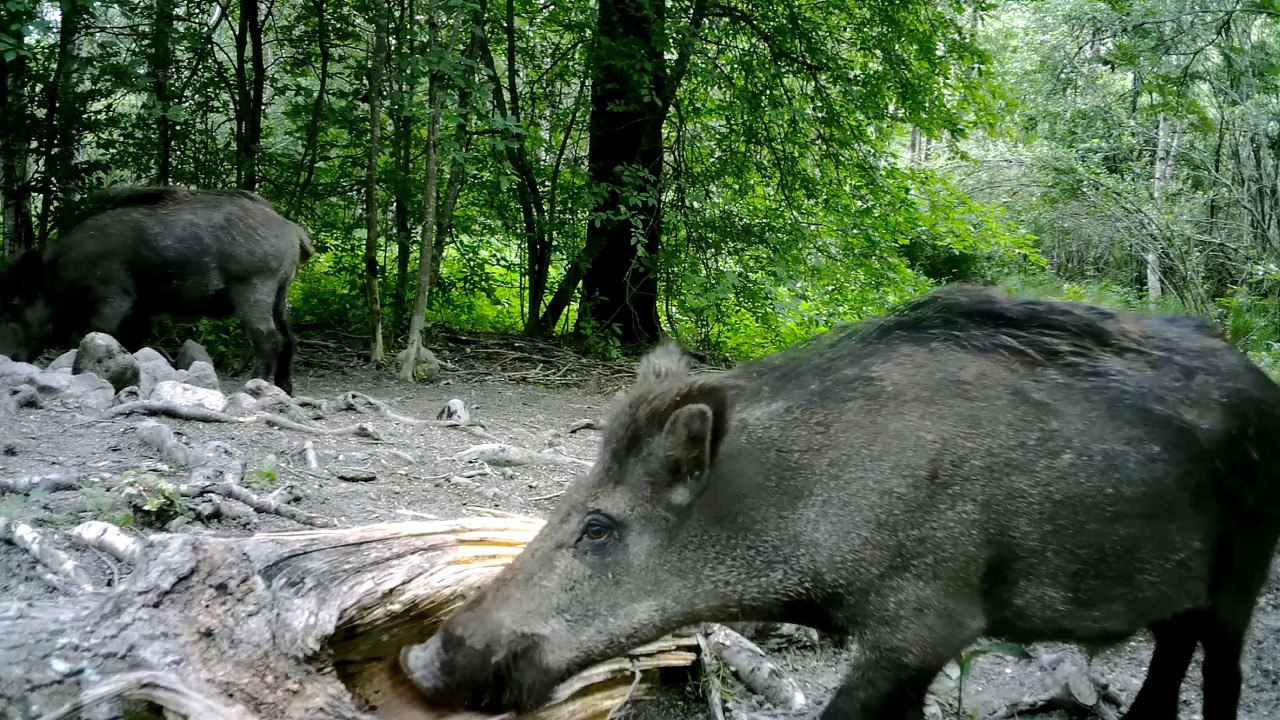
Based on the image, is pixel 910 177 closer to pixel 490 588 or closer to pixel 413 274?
pixel 413 274

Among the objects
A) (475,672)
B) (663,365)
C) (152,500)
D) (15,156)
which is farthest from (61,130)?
(475,672)

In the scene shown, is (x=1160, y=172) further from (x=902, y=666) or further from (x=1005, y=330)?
(x=902, y=666)

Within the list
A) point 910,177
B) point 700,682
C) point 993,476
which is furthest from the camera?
point 910,177

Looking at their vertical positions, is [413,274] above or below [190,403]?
above

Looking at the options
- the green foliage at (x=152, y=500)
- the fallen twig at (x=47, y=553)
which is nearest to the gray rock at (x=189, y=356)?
the green foliage at (x=152, y=500)

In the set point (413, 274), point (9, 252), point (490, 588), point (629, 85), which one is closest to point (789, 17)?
point (629, 85)

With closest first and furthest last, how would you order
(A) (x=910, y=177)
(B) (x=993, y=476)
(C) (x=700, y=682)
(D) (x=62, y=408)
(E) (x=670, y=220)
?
(B) (x=993, y=476), (C) (x=700, y=682), (D) (x=62, y=408), (E) (x=670, y=220), (A) (x=910, y=177)

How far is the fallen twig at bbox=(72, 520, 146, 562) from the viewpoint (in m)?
2.87

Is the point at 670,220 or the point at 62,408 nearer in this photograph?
the point at 62,408

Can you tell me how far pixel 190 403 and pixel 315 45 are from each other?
17.5ft

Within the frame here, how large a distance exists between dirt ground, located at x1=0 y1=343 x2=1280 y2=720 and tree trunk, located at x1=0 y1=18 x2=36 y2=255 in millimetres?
4156

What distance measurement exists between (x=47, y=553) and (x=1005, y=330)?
9.16ft

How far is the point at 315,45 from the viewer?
9703mm

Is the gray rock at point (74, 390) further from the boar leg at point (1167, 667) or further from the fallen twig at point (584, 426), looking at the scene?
the boar leg at point (1167, 667)
